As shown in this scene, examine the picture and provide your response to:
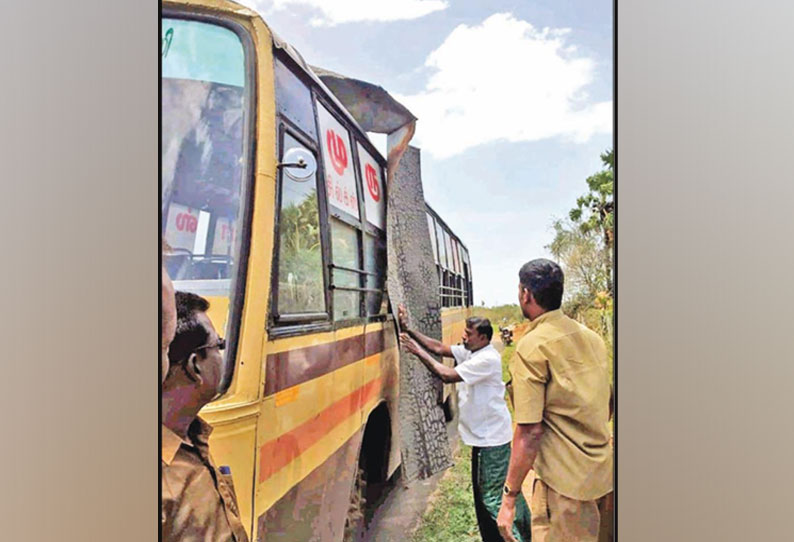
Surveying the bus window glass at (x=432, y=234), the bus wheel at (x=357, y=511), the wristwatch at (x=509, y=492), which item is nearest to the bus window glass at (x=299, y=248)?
the bus window glass at (x=432, y=234)

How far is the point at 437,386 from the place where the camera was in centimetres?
194

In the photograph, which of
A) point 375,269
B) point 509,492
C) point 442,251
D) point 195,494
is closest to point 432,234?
point 442,251

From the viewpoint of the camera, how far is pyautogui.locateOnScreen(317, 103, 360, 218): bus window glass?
75.4 inches

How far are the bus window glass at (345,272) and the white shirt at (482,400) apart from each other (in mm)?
342

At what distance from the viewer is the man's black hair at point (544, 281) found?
1.91m

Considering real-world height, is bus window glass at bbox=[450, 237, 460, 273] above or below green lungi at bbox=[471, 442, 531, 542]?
above

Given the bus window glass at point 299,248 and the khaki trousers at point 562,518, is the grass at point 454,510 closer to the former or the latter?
the khaki trousers at point 562,518

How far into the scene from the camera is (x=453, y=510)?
1.94 m

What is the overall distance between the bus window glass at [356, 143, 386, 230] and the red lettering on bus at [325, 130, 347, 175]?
54 millimetres

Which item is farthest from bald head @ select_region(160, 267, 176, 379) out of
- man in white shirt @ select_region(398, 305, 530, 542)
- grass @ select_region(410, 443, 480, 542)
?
grass @ select_region(410, 443, 480, 542)

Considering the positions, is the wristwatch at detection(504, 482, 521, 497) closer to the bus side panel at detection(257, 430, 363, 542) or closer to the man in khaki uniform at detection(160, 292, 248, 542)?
the bus side panel at detection(257, 430, 363, 542)

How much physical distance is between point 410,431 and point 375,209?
0.70 metres

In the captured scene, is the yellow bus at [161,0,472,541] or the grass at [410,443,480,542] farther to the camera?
the grass at [410,443,480,542]
